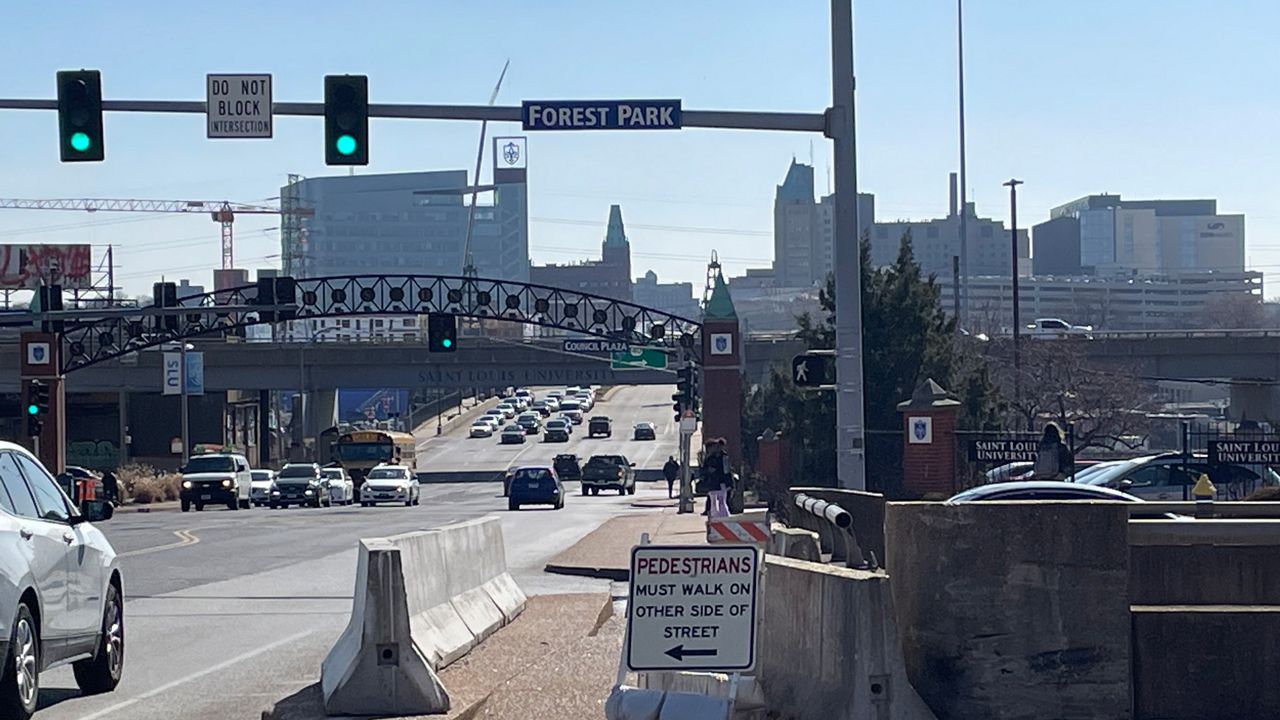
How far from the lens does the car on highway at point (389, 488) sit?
5750 centimetres

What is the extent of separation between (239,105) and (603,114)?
4164 millimetres

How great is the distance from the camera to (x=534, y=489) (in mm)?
53281

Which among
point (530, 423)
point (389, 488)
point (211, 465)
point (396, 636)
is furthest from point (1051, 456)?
point (530, 423)

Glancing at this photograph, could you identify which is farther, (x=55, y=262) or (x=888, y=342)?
(x=55, y=262)

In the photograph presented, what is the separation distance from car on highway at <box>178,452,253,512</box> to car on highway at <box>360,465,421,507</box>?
4.14 m

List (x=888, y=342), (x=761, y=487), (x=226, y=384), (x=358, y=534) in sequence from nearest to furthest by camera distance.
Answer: (x=358, y=534)
(x=888, y=342)
(x=761, y=487)
(x=226, y=384)

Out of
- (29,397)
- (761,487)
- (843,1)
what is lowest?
(761,487)

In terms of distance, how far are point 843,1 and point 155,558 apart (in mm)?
13966

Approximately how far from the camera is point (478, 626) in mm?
12898

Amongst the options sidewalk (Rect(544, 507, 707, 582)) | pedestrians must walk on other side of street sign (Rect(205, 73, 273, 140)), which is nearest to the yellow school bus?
sidewalk (Rect(544, 507, 707, 582))

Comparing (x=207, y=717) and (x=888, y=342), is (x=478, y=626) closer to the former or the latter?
(x=207, y=717)

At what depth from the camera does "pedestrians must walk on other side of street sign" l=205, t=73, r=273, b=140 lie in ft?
63.7

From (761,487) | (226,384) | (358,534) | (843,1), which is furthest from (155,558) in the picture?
(226,384)

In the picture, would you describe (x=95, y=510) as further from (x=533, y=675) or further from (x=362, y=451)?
(x=362, y=451)
